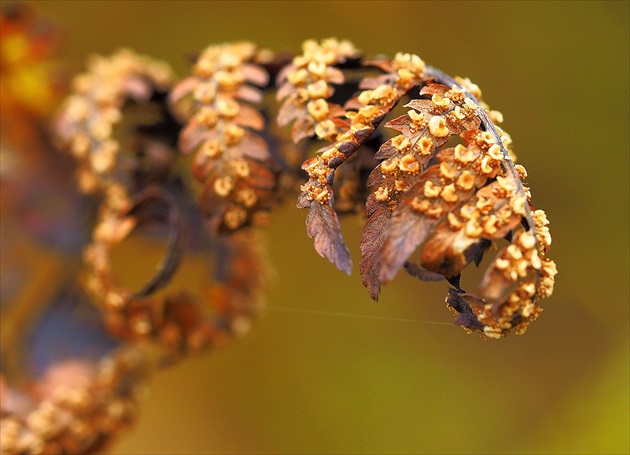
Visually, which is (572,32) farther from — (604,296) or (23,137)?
(23,137)

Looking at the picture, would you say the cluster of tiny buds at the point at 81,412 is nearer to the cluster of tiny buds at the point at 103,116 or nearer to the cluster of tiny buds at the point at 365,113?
the cluster of tiny buds at the point at 103,116

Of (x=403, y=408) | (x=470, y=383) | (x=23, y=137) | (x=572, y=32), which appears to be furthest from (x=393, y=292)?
(x=23, y=137)

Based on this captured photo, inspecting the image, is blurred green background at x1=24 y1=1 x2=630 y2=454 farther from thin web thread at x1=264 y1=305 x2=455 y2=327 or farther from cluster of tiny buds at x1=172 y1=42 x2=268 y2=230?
cluster of tiny buds at x1=172 y1=42 x2=268 y2=230

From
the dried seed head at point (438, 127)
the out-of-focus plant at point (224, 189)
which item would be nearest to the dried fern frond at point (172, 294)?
the out-of-focus plant at point (224, 189)

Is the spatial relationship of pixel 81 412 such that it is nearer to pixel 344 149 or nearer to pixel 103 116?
pixel 103 116

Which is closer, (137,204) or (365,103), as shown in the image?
(365,103)

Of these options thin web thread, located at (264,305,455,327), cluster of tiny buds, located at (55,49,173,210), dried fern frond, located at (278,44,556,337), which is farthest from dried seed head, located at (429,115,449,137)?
cluster of tiny buds, located at (55,49,173,210)
